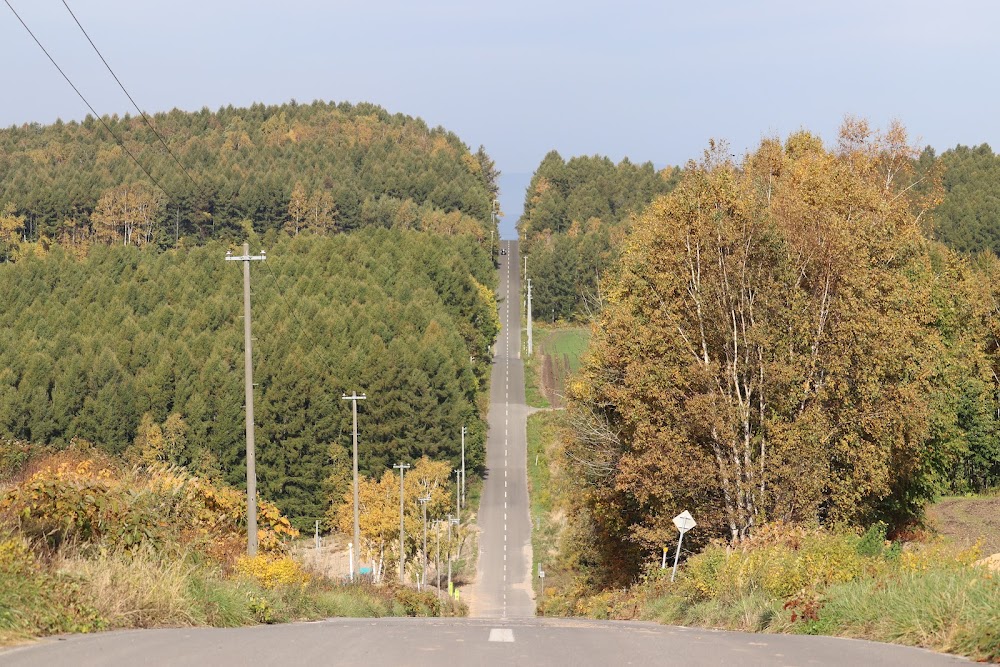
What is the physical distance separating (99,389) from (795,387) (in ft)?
280

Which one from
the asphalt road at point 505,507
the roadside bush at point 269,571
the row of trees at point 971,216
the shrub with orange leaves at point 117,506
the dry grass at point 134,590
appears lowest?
the asphalt road at point 505,507

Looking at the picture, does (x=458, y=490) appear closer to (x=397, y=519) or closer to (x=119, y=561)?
(x=397, y=519)

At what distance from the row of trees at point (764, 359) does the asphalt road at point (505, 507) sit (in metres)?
24.0

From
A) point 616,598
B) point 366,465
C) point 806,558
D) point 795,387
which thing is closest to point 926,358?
point 795,387

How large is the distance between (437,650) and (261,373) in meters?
94.7

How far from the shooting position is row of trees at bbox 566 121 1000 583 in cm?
3666

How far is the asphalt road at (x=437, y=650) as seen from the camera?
10383mm

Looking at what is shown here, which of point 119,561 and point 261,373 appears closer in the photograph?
point 119,561

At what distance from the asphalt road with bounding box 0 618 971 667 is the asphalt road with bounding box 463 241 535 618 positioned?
156 ft

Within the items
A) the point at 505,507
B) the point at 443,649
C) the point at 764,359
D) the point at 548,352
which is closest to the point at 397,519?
the point at 505,507

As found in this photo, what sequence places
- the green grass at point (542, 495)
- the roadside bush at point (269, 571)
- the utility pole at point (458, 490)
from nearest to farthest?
the roadside bush at point (269, 571), the green grass at point (542, 495), the utility pole at point (458, 490)

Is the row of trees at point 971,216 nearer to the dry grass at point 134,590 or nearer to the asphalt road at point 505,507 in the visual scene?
the asphalt road at point 505,507

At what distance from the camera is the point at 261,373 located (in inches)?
4099

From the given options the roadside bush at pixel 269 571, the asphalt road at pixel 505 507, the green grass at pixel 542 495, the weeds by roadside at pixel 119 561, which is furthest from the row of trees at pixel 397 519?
the weeds by roadside at pixel 119 561
